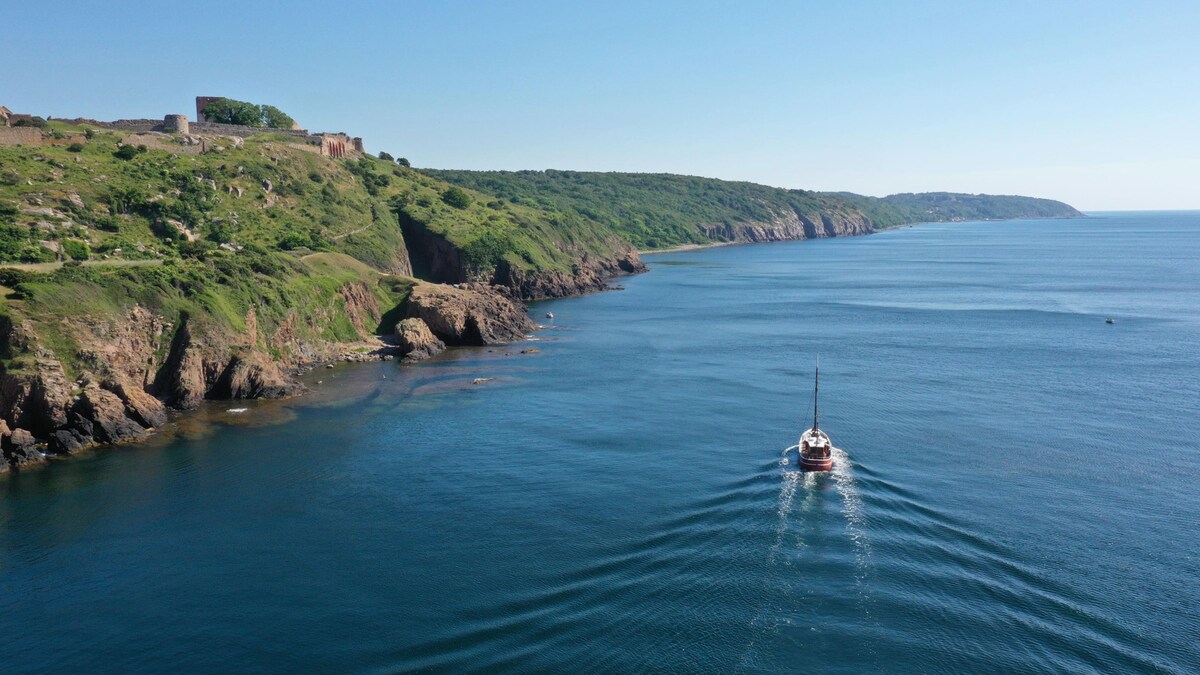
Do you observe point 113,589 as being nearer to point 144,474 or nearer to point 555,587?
point 144,474

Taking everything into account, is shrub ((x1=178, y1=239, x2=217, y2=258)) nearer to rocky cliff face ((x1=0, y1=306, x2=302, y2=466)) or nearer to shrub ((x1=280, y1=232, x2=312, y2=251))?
shrub ((x1=280, y1=232, x2=312, y2=251))

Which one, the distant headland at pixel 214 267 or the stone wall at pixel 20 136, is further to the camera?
the stone wall at pixel 20 136

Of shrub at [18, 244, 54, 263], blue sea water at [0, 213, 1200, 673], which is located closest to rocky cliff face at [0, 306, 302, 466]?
blue sea water at [0, 213, 1200, 673]

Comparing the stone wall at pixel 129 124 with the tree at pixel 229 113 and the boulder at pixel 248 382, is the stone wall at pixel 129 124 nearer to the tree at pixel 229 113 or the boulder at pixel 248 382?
the tree at pixel 229 113

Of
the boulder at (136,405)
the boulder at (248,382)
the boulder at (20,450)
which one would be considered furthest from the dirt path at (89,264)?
the boulder at (20,450)

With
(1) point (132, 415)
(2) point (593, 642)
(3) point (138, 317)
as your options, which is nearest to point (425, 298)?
(3) point (138, 317)

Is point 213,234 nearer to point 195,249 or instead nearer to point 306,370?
point 195,249

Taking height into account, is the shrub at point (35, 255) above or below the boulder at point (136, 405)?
above
